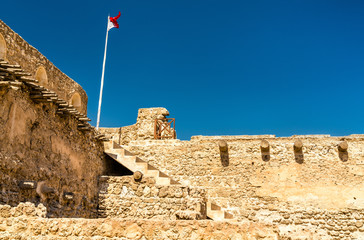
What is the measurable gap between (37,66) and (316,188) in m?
9.80

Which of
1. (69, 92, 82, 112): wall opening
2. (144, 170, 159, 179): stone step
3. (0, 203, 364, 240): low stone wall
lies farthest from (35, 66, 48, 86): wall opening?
(0, 203, 364, 240): low stone wall

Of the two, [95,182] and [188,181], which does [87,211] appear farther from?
[188,181]

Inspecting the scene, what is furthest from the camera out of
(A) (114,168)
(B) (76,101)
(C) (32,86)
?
(B) (76,101)

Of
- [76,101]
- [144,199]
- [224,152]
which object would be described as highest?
[76,101]

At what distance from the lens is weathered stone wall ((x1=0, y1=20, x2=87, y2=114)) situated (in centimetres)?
880

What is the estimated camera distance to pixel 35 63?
10.2 meters

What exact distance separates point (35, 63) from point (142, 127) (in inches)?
240

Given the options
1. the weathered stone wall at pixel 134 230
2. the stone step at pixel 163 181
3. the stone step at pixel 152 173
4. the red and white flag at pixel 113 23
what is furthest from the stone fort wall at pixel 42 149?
the red and white flag at pixel 113 23

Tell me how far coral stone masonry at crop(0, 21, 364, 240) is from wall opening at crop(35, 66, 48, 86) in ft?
0.12

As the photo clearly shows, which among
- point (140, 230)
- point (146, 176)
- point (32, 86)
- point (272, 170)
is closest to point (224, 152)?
point (272, 170)

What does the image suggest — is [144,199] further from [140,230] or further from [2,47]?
[2,47]

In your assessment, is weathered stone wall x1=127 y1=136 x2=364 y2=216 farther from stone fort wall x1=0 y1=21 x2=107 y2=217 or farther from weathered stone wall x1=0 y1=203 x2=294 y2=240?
weathered stone wall x1=0 y1=203 x2=294 y2=240

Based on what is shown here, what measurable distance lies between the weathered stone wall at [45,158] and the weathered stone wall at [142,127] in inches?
210

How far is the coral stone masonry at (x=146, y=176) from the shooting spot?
4570 mm
